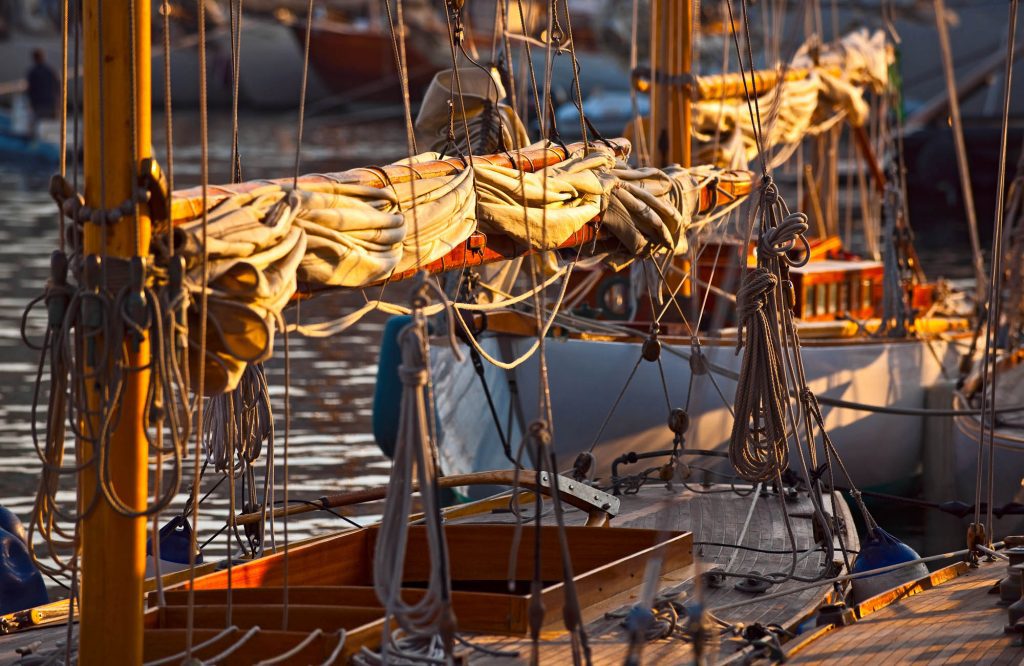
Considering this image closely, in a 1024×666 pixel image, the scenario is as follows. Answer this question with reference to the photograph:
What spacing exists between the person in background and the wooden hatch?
1072 inches

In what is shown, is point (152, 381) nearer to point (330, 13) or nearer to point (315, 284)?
point (315, 284)

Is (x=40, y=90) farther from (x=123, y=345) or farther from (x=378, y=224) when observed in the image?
(x=123, y=345)

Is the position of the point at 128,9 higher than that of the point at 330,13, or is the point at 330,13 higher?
the point at 330,13

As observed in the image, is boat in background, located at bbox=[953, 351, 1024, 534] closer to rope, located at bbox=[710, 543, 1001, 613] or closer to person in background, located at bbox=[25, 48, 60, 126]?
rope, located at bbox=[710, 543, 1001, 613]

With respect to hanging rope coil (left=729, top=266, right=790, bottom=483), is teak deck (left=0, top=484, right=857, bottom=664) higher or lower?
lower

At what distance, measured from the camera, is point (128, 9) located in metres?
4.45

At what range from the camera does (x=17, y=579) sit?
6.75 metres

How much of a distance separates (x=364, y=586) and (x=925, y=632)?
6.68 ft

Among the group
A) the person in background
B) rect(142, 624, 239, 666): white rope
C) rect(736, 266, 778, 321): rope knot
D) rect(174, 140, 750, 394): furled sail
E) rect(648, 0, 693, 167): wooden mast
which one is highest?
the person in background

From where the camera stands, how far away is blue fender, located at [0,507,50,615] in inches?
264

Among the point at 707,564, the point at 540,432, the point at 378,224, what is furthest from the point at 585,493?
the point at 540,432

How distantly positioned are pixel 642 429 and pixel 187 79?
3644cm

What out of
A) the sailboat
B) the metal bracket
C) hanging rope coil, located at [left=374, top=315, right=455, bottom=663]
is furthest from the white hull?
hanging rope coil, located at [left=374, top=315, right=455, bottom=663]

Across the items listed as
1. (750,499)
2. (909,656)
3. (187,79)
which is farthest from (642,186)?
(187,79)
